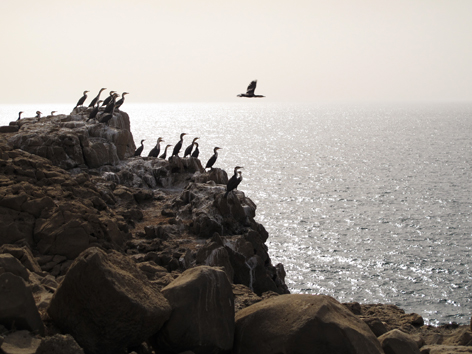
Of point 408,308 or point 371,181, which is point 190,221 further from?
point 371,181

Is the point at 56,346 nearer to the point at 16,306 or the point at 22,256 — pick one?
the point at 16,306

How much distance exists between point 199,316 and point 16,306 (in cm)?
289

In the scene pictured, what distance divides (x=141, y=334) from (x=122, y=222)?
11.1 meters

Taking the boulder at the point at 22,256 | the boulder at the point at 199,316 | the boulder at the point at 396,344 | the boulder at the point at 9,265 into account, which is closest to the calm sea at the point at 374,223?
the boulder at the point at 396,344

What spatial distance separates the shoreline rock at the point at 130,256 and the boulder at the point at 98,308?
2 cm

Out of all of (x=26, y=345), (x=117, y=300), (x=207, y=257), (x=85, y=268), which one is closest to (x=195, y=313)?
(x=117, y=300)

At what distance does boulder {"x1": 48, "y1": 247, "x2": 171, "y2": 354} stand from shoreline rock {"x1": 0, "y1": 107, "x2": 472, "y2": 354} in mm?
17

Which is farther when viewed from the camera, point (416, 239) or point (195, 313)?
point (416, 239)

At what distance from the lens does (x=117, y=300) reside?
6668 mm

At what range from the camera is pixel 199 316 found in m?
7.55

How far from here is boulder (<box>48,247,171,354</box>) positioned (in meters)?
6.66

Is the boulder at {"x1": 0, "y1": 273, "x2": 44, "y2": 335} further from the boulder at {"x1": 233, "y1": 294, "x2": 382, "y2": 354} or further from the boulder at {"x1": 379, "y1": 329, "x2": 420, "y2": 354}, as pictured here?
the boulder at {"x1": 379, "y1": 329, "x2": 420, "y2": 354}

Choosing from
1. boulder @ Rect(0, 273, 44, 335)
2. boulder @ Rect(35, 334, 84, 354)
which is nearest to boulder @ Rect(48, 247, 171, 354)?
boulder @ Rect(0, 273, 44, 335)

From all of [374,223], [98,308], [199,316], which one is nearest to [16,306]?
[98,308]
